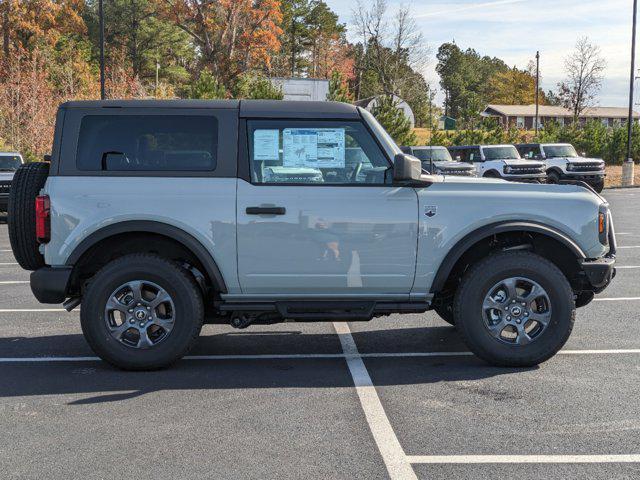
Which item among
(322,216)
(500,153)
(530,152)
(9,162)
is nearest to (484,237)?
(322,216)

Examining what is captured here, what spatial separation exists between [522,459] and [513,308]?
1970mm

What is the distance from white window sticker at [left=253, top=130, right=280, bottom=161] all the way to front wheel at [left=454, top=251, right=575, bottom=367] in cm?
175

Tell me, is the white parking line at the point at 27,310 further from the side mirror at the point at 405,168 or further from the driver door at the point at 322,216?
the side mirror at the point at 405,168

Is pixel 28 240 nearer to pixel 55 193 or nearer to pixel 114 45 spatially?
pixel 55 193

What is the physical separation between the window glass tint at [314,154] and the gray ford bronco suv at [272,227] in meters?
0.01

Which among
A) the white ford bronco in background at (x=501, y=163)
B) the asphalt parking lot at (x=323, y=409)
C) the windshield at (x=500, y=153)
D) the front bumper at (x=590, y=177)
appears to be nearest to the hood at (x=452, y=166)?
the white ford bronco in background at (x=501, y=163)

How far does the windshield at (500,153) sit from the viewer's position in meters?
28.8

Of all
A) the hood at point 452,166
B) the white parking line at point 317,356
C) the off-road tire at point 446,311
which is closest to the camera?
the white parking line at point 317,356

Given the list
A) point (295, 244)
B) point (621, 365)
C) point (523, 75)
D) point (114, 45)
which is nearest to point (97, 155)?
point (295, 244)

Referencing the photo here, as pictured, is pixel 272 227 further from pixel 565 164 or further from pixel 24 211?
pixel 565 164

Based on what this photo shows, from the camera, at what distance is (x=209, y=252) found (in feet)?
18.8

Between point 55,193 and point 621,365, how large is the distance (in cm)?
446

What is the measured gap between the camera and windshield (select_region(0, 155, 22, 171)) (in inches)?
804

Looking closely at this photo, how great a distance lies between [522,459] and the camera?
402cm
